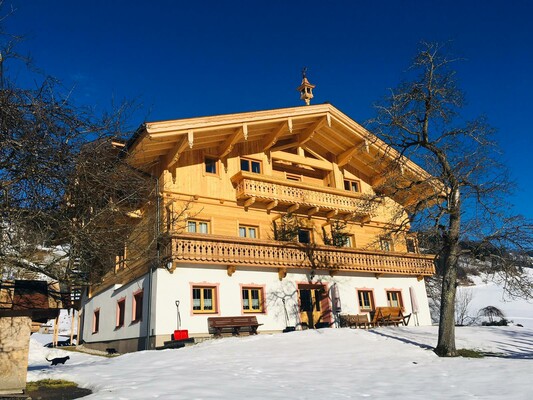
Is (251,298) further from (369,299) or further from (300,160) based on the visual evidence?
(300,160)

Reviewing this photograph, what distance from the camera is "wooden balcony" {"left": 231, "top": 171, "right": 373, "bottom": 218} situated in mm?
22266

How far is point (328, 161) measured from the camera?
90.0 ft

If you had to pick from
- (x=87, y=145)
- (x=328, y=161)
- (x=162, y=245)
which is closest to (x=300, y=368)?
(x=87, y=145)

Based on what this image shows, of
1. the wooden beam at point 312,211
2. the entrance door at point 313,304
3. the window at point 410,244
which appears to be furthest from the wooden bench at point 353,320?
the wooden beam at point 312,211

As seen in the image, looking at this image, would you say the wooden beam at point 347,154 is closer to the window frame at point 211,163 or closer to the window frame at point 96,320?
the window frame at point 211,163

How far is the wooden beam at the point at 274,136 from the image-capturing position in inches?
934

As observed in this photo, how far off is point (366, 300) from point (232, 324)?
8420 mm

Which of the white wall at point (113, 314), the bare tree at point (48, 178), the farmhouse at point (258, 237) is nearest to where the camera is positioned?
the bare tree at point (48, 178)

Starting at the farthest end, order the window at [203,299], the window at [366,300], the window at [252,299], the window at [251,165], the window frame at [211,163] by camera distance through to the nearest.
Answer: the window at [251,165], the window at [366,300], the window frame at [211,163], the window at [252,299], the window at [203,299]

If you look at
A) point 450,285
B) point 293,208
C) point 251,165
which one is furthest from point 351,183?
point 450,285

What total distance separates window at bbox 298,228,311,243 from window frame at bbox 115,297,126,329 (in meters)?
9.20

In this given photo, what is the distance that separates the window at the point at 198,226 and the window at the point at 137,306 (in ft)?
11.6

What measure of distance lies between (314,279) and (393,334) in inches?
207

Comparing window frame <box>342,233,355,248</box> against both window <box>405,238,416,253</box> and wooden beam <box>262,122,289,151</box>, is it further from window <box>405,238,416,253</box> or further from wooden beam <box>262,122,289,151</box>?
wooden beam <box>262,122,289,151</box>
